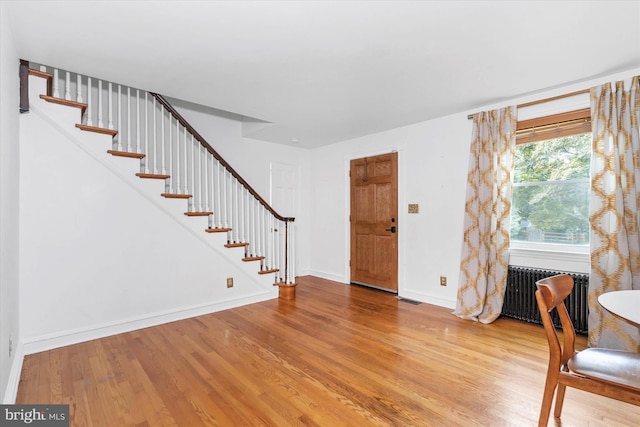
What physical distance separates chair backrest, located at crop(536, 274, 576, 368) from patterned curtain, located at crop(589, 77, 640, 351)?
4.35 feet

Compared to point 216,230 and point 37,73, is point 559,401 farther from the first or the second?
point 37,73

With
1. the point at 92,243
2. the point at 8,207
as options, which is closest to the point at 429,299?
the point at 92,243

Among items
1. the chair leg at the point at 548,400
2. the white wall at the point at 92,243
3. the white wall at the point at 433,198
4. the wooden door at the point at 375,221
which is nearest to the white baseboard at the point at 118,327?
the white wall at the point at 92,243

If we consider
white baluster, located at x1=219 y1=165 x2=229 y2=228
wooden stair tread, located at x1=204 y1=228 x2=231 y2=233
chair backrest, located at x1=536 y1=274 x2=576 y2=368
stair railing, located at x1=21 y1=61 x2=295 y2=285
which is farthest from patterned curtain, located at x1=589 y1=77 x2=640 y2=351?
white baluster, located at x1=219 y1=165 x2=229 y2=228

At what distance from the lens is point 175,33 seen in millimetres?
2094

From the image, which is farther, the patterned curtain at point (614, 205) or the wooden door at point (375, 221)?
the wooden door at point (375, 221)

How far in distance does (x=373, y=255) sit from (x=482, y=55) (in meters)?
3.08

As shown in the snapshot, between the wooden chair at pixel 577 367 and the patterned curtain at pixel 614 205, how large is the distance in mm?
1363

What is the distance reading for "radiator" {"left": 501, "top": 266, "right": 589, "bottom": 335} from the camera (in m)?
2.88

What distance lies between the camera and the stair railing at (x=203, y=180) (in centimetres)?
366

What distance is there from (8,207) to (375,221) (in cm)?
401

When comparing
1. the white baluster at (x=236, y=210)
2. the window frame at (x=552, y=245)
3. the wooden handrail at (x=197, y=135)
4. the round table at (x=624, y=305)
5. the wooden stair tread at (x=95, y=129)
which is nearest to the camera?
the round table at (x=624, y=305)

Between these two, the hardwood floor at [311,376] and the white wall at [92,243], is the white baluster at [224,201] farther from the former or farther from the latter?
the hardwood floor at [311,376]

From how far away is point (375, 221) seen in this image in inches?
187
